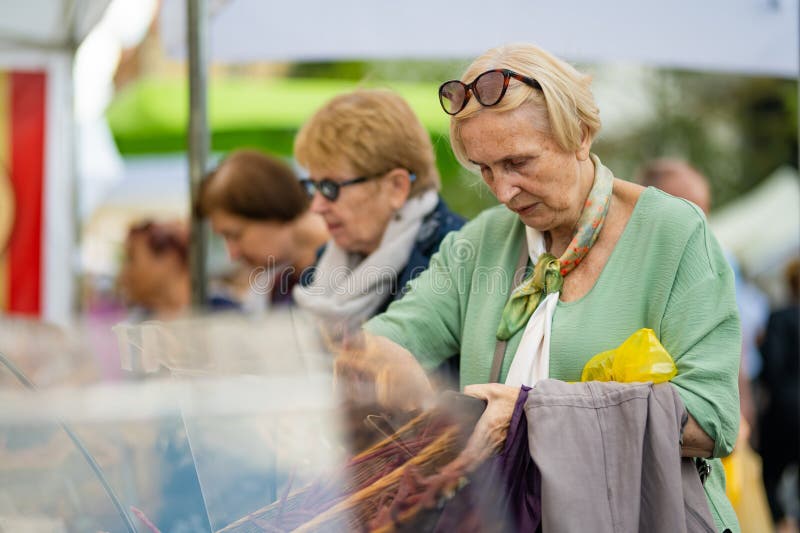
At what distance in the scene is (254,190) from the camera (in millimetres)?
3633

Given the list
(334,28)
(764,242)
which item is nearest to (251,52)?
(334,28)

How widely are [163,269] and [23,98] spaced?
1125 mm

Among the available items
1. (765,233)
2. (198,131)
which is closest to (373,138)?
(198,131)

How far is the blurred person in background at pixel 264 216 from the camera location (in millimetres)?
3641

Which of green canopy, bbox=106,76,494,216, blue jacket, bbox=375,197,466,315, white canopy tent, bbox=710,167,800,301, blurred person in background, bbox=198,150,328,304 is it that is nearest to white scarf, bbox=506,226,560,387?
blue jacket, bbox=375,197,466,315

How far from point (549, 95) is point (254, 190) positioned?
1922mm

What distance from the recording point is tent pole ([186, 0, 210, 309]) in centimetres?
401

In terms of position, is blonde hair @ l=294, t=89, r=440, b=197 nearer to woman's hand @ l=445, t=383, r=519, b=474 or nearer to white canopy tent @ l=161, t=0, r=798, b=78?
white canopy tent @ l=161, t=0, r=798, b=78

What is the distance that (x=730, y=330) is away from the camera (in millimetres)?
1824

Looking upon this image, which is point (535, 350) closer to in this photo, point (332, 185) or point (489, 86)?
point (489, 86)

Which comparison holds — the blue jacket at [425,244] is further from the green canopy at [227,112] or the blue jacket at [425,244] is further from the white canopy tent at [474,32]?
the green canopy at [227,112]

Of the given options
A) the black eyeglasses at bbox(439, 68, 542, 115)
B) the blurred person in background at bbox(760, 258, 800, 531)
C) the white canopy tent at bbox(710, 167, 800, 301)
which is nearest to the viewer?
the black eyeglasses at bbox(439, 68, 542, 115)

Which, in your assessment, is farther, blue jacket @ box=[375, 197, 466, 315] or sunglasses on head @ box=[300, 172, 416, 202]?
sunglasses on head @ box=[300, 172, 416, 202]

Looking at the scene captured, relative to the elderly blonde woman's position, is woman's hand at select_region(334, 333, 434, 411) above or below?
below
